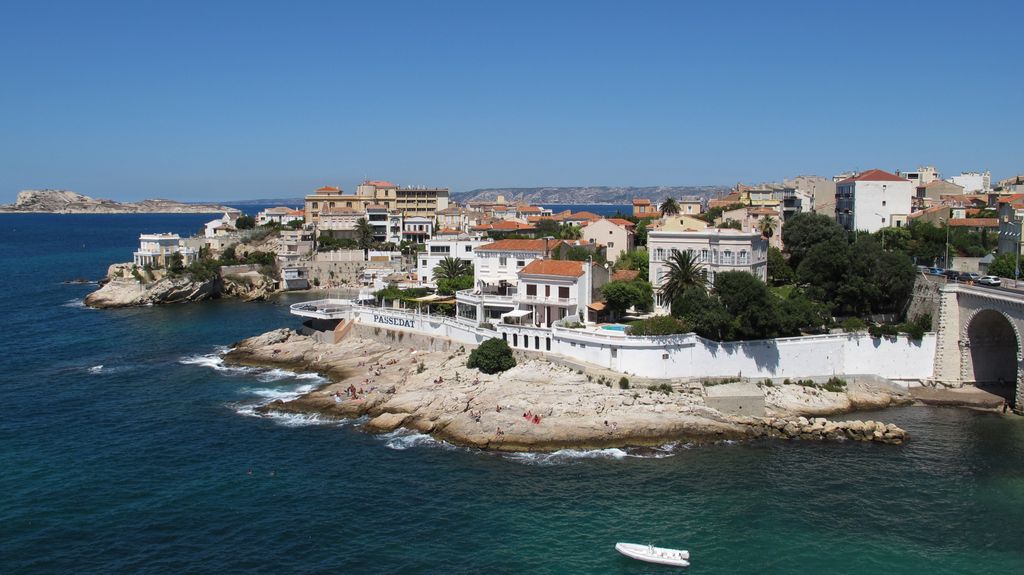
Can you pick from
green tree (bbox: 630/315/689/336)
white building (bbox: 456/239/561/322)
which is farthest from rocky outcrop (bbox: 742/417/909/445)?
white building (bbox: 456/239/561/322)

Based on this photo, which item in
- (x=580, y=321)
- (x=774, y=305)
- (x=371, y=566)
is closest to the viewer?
(x=371, y=566)

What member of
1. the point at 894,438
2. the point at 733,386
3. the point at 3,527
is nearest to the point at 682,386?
the point at 733,386

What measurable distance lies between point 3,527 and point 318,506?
485 inches

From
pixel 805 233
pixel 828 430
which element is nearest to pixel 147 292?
pixel 805 233

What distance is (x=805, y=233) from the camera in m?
68.0

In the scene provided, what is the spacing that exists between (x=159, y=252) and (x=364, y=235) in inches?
1038

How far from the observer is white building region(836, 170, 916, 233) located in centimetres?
7606

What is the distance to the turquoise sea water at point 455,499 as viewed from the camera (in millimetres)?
28703

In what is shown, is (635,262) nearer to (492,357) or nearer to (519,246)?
(519,246)

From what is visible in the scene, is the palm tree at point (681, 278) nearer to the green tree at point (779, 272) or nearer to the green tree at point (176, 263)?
the green tree at point (779, 272)

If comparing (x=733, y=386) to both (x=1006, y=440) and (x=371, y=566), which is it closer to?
(x=1006, y=440)

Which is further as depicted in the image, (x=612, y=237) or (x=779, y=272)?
(x=612, y=237)

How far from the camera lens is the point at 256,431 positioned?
42.6m

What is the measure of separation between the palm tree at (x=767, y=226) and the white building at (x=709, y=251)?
19.3m
